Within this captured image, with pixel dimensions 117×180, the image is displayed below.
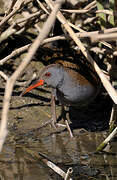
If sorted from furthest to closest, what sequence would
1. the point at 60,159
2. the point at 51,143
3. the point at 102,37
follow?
the point at 51,143
the point at 60,159
the point at 102,37

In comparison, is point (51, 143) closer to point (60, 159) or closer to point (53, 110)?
point (60, 159)

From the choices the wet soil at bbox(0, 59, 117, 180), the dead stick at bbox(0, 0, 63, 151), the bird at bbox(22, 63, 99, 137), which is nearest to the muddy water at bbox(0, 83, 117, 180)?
the wet soil at bbox(0, 59, 117, 180)

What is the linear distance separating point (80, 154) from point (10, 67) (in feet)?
6.66

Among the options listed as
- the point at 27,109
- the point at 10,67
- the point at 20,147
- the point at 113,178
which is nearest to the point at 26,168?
the point at 20,147

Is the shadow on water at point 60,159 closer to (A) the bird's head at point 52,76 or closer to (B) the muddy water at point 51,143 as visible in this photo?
(B) the muddy water at point 51,143

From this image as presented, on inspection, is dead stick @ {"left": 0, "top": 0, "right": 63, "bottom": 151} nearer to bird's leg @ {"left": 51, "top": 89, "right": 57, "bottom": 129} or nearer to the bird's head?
the bird's head

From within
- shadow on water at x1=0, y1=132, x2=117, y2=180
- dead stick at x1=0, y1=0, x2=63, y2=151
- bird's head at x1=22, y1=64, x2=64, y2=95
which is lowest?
shadow on water at x1=0, y1=132, x2=117, y2=180

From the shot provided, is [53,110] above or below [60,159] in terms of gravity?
above

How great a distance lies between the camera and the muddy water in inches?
166

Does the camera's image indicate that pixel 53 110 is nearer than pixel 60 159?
No

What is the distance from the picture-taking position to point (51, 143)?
5000 millimetres

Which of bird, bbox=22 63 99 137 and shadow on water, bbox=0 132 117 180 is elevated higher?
bird, bbox=22 63 99 137

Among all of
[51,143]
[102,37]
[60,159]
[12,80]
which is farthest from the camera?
[51,143]

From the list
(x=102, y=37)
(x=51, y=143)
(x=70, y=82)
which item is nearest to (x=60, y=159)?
(x=51, y=143)
